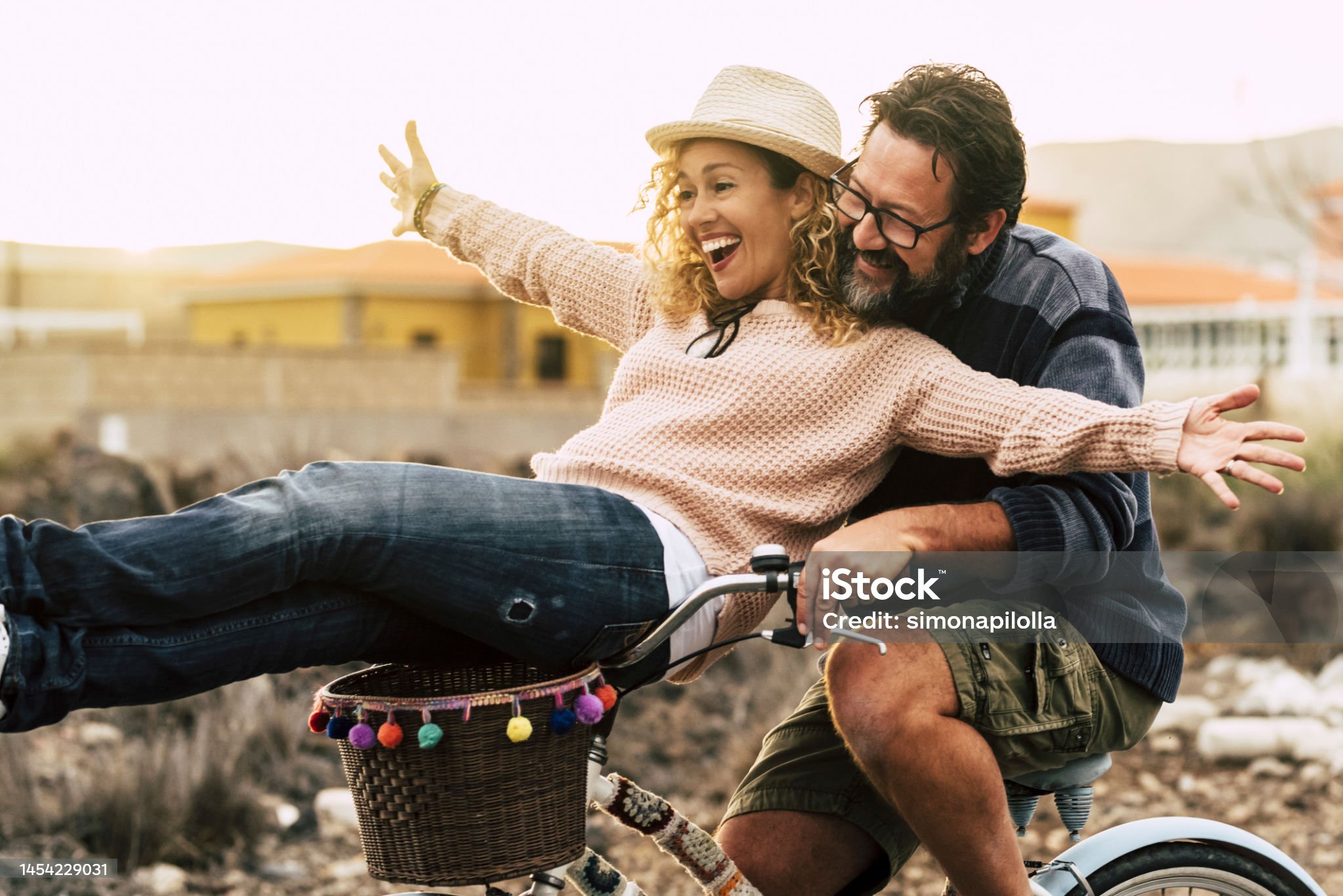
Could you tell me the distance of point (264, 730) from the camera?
620cm

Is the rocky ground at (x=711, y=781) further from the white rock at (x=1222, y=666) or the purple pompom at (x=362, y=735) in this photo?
the purple pompom at (x=362, y=735)

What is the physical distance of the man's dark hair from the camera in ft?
8.47

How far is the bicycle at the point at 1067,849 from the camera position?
2.37m

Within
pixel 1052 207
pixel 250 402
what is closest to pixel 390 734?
pixel 250 402

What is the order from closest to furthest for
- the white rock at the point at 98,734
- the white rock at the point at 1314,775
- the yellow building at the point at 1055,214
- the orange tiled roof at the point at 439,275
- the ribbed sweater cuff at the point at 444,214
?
the ribbed sweater cuff at the point at 444,214 < the white rock at the point at 1314,775 < the white rock at the point at 98,734 < the orange tiled roof at the point at 439,275 < the yellow building at the point at 1055,214

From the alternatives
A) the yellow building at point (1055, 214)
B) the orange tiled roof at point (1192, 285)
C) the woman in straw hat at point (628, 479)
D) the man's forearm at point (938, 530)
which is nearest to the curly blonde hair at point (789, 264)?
the woman in straw hat at point (628, 479)

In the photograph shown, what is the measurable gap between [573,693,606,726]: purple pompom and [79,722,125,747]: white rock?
464cm

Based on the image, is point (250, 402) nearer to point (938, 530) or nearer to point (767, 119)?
point (767, 119)

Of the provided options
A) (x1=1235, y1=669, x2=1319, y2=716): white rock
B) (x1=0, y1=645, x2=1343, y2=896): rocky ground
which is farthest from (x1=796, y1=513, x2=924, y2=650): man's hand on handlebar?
(x1=1235, y1=669, x2=1319, y2=716): white rock

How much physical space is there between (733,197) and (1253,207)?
17002 millimetres

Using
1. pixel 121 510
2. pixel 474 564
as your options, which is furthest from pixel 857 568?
pixel 121 510

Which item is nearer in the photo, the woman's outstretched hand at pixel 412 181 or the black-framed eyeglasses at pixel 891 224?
the black-framed eyeglasses at pixel 891 224

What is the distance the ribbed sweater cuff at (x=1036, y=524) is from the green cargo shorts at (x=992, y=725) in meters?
0.19

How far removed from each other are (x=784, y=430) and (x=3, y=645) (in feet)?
4.21
